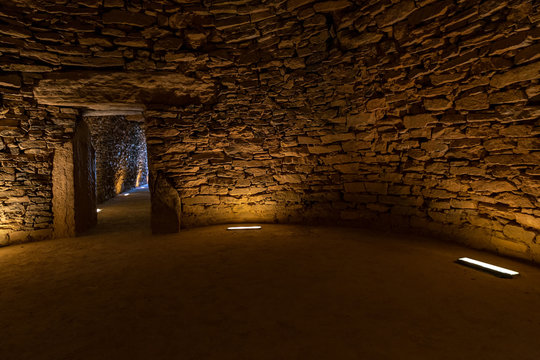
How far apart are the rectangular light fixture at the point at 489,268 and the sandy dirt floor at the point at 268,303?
0.31 ft

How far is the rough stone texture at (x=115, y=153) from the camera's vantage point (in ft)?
29.8

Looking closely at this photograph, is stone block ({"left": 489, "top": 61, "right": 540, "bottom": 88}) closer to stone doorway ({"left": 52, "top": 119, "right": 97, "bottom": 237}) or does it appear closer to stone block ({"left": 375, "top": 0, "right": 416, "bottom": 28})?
stone block ({"left": 375, "top": 0, "right": 416, "bottom": 28})

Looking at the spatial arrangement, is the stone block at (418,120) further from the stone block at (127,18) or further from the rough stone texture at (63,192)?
the rough stone texture at (63,192)

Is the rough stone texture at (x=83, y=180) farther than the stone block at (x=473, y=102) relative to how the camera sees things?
Yes

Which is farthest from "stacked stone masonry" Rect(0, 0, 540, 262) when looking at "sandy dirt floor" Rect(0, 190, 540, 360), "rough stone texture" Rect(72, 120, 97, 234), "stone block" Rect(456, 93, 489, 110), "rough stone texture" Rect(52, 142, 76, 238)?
"sandy dirt floor" Rect(0, 190, 540, 360)

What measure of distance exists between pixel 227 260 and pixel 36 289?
1818 mm

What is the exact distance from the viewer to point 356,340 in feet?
5.57

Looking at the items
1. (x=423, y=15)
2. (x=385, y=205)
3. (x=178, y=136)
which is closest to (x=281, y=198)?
(x=385, y=205)

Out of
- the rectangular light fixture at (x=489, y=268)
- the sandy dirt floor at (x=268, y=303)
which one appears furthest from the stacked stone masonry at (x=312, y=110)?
the sandy dirt floor at (x=268, y=303)

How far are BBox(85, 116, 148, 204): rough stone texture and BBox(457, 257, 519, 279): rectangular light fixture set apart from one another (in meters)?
9.48

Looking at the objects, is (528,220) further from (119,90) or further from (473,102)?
(119,90)

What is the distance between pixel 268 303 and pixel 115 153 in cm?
1058

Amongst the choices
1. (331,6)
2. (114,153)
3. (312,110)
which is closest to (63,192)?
(312,110)

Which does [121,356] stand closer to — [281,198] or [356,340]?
[356,340]
